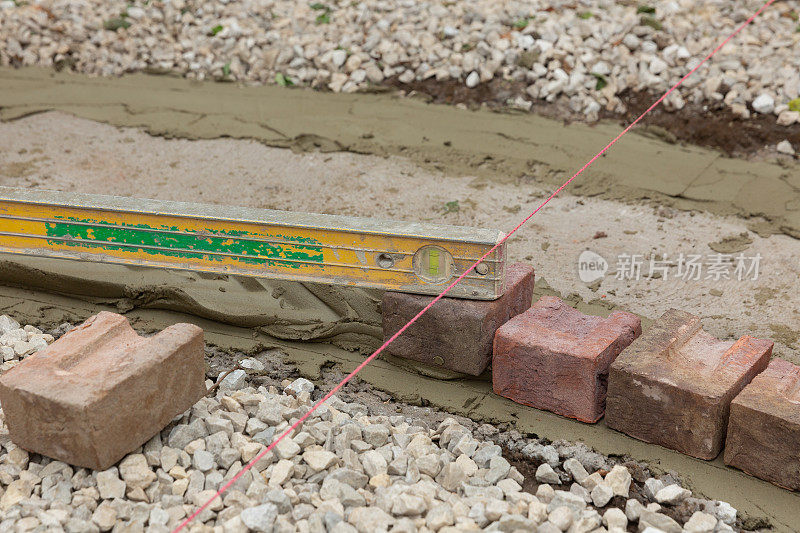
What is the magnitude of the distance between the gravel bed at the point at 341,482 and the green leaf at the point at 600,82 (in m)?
4.23

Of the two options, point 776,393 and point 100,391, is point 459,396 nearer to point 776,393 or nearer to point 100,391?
point 776,393

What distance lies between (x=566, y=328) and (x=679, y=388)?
27.1 inches

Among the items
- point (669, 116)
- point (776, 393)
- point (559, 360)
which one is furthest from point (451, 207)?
point (776, 393)

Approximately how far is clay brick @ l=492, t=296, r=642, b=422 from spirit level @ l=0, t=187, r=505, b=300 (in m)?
0.27

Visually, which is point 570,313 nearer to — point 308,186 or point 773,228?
point 773,228

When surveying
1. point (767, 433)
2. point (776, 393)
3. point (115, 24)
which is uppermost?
point (115, 24)

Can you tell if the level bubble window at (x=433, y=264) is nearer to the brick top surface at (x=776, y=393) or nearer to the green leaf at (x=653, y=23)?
the brick top surface at (x=776, y=393)

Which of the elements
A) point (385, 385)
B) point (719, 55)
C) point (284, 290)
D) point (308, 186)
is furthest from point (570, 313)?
point (719, 55)

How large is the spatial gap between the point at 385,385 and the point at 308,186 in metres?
2.50

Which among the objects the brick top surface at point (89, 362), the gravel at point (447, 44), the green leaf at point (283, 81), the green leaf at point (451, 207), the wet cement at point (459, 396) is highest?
the gravel at point (447, 44)

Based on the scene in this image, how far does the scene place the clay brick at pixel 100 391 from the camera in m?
A: 3.74

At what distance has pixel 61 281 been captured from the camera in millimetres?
5301

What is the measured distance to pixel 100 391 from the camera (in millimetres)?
3736

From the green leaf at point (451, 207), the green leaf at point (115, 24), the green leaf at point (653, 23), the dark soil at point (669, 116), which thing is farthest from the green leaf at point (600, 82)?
the green leaf at point (115, 24)
